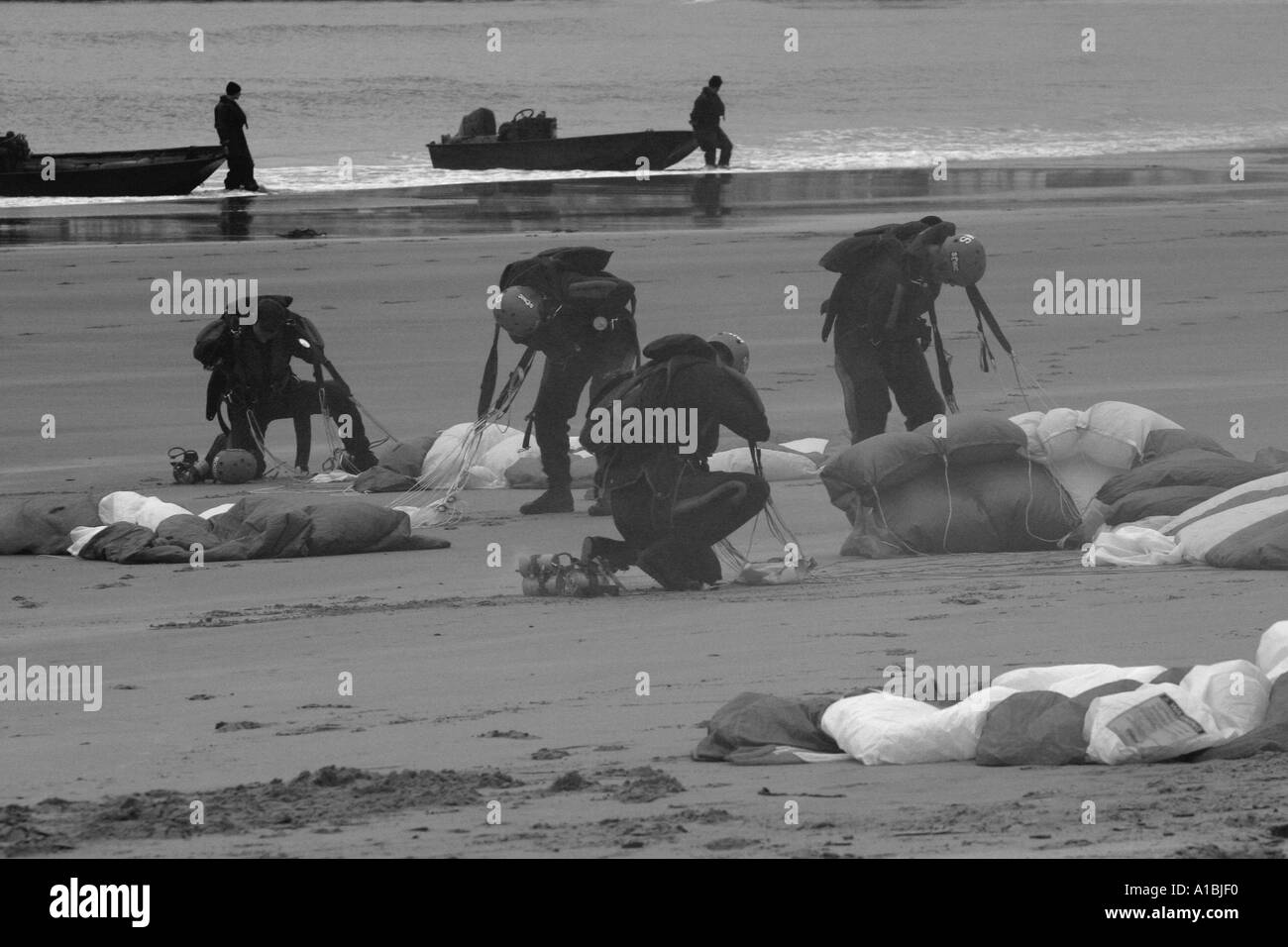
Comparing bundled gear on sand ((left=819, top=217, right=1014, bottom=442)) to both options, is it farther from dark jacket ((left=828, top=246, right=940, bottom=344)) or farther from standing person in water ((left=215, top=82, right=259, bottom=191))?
standing person in water ((left=215, top=82, right=259, bottom=191))

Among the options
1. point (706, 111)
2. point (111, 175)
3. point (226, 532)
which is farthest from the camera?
point (706, 111)

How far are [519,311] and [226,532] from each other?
1.84 meters

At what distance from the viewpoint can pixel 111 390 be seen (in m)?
14.4

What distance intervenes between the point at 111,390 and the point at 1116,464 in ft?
25.6

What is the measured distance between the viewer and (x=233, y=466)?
38.5 feet

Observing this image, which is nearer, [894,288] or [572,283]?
[572,283]

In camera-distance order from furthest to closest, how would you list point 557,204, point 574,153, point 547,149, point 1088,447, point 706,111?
point 706,111
point 574,153
point 547,149
point 557,204
point 1088,447

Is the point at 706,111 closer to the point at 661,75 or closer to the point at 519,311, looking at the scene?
the point at 519,311

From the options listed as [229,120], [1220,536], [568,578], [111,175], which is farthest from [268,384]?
[229,120]

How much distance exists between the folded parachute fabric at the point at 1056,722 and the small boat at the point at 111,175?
25.4m

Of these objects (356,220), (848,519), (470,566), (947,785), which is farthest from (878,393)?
(356,220)

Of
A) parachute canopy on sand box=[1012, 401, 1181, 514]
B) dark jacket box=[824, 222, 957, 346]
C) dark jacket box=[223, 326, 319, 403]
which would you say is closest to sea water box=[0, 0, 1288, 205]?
dark jacket box=[223, 326, 319, 403]

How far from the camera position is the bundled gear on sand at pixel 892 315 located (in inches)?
422
